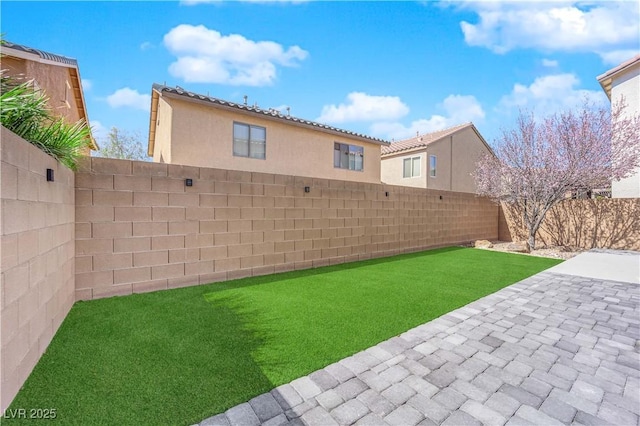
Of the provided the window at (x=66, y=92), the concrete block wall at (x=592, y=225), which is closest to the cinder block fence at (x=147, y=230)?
the window at (x=66, y=92)

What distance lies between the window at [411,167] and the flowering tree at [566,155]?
5.33 metres

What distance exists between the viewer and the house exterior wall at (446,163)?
17281 mm

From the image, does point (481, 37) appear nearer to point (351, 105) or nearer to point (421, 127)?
point (421, 127)

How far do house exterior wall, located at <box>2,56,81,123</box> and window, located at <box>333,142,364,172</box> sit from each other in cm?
963

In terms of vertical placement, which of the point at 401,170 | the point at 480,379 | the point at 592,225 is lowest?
the point at 480,379

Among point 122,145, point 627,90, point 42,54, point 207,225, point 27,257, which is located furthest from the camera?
point 122,145

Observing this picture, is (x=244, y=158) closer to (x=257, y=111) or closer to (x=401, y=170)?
(x=257, y=111)

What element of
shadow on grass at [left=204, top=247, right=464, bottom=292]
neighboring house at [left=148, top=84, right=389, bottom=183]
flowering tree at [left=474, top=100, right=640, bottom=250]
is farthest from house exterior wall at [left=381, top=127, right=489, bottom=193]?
shadow on grass at [left=204, top=247, right=464, bottom=292]

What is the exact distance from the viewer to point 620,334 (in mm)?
3873

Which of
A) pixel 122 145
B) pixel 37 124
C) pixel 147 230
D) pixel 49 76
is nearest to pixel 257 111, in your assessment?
pixel 49 76

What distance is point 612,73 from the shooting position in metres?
13.6

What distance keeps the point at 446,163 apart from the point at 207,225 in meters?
16.7

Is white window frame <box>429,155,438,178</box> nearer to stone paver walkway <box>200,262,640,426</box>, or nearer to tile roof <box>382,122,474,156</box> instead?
tile roof <box>382,122,474,156</box>

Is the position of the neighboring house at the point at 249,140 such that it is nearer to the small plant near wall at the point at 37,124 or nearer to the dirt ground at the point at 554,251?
the small plant near wall at the point at 37,124
